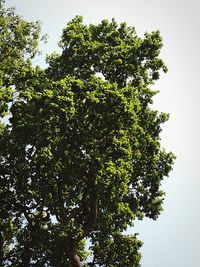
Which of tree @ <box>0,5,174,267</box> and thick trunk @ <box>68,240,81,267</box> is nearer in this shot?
tree @ <box>0,5,174,267</box>

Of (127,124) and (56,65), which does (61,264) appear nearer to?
(127,124)

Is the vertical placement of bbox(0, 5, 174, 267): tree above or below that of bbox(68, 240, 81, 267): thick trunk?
above

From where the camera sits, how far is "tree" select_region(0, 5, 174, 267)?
18.5 m

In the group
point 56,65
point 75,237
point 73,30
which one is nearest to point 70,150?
point 75,237

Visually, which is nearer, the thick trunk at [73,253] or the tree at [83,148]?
the tree at [83,148]

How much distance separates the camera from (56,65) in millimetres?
23672

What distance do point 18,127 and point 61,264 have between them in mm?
11311

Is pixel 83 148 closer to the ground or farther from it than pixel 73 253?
farther from it

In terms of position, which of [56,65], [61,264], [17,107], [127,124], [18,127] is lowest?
[61,264]

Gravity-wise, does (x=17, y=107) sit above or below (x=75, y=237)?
above

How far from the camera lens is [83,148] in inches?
770

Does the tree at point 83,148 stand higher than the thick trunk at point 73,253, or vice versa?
the tree at point 83,148

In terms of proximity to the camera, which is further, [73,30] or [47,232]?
[73,30]

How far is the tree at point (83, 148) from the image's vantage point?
60.8 feet
